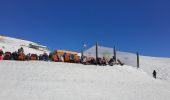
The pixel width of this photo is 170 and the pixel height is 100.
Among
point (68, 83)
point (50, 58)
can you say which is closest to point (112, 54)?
point (50, 58)

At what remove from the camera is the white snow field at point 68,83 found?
60.7 ft

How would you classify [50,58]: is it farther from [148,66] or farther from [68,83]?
[148,66]

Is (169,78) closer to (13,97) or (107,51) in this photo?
(107,51)

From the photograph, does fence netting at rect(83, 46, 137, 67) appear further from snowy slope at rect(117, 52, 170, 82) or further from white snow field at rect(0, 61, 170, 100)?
white snow field at rect(0, 61, 170, 100)

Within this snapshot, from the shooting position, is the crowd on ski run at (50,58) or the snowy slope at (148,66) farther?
the snowy slope at (148,66)

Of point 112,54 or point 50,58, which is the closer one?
point 50,58

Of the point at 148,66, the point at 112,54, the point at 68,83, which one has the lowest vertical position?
the point at 68,83

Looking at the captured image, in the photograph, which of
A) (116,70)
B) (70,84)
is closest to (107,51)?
(116,70)

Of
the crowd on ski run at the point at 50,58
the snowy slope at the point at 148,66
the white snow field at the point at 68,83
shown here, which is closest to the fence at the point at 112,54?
the snowy slope at the point at 148,66

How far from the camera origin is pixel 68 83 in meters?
21.5

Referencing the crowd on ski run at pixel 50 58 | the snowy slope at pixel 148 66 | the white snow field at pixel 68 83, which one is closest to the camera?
the white snow field at pixel 68 83

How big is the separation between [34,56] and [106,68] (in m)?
6.78

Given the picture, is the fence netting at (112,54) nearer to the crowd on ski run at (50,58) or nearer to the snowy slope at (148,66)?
the snowy slope at (148,66)

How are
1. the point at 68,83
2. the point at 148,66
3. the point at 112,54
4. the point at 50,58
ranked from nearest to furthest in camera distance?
the point at 68,83
the point at 50,58
the point at 112,54
the point at 148,66
